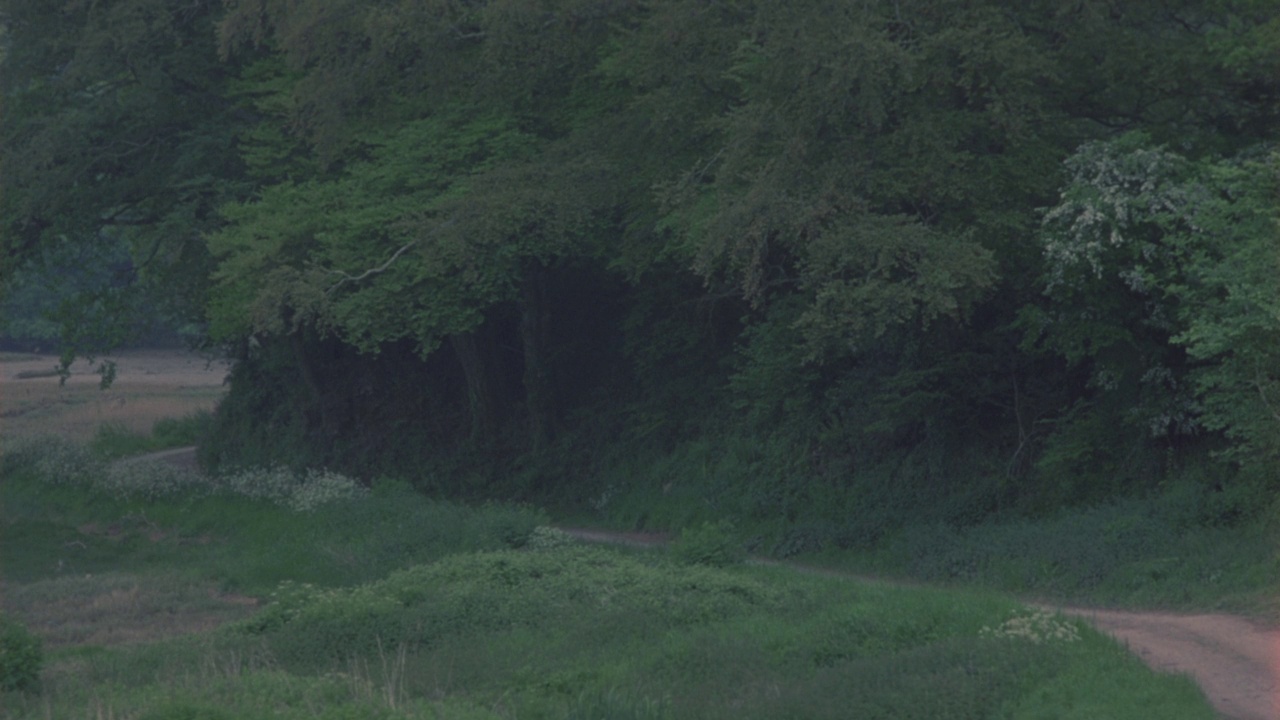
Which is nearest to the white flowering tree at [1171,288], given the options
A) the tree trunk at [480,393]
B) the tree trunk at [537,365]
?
the tree trunk at [537,365]

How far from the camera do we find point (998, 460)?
19.4 meters

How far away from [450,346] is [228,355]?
7435 mm

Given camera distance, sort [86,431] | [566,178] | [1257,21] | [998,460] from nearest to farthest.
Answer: [1257,21] < [998,460] < [566,178] < [86,431]

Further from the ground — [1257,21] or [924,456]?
[1257,21]

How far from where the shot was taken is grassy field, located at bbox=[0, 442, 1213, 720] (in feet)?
33.4

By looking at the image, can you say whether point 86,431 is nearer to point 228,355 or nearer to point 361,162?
point 228,355

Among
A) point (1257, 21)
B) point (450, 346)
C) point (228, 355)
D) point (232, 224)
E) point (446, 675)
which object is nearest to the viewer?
point (446, 675)

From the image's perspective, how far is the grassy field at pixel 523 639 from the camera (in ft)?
33.4

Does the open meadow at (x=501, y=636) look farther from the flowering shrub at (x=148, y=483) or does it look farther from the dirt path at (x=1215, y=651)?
the flowering shrub at (x=148, y=483)

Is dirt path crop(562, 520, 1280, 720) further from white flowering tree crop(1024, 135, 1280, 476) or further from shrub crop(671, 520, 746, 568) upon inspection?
shrub crop(671, 520, 746, 568)

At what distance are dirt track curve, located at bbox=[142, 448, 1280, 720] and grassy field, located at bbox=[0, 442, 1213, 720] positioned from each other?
584 millimetres

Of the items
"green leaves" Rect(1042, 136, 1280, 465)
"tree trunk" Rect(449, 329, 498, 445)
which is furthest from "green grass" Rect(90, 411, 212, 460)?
"green leaves" Rect(1042, 136, 1280, 465)

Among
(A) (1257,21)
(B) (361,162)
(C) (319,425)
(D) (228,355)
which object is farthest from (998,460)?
(D) (228,355)

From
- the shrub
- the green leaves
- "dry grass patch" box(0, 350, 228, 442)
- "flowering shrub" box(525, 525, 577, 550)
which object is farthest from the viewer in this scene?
"dry grass patch" box(0, 350, 228, 442)
